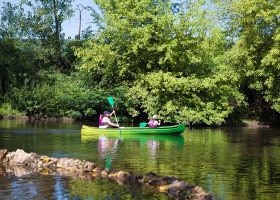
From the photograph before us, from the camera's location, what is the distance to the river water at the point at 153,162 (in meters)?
12.7

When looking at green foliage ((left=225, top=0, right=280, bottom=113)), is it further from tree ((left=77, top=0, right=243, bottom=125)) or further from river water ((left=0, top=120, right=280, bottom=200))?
river water ((left=0, top=120, right=280, bottom=200))

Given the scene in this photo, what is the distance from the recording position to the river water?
12.7 meters

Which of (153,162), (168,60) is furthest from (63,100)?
(153,162)

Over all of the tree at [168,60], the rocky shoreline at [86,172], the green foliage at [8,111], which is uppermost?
the tree at [168,60]

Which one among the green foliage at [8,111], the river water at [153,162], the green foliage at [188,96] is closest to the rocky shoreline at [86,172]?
the river water at [153,162]

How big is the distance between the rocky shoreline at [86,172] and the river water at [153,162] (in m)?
0.47

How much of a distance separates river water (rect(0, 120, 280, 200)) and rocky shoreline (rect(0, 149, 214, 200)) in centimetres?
47

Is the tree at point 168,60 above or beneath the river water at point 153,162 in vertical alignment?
above

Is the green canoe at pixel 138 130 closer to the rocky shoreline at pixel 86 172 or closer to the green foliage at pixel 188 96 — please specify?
the green foliage at pixel 188 96

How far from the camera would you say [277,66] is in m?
36.6

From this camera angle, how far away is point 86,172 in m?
15.4

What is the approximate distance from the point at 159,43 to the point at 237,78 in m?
7.07

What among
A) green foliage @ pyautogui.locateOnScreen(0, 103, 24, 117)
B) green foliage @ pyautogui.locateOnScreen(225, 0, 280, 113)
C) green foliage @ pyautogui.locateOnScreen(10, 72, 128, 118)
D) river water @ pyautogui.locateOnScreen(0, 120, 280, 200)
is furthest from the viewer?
green foliage @ pyautogui.locateOnScreen(0, 103, 24, 117)

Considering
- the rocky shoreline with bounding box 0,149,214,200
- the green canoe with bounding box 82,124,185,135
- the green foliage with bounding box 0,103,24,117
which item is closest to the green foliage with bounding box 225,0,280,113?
the green canoe with bounding box 82,124,185,135
